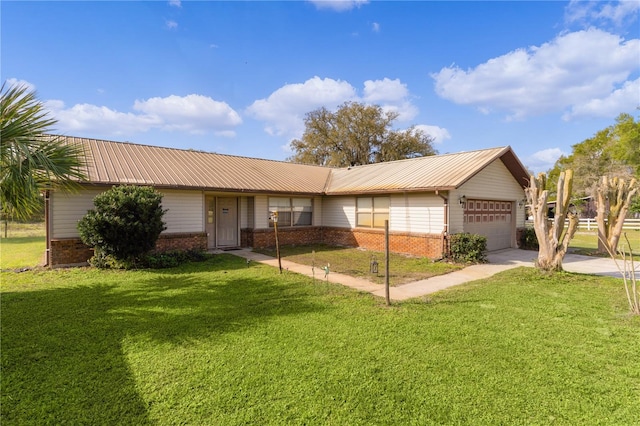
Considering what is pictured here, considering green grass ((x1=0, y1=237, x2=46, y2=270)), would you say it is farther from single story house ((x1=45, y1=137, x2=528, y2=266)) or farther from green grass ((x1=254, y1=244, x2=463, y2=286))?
green grass ((x1=254, y1=244, x2=463, y2=286))

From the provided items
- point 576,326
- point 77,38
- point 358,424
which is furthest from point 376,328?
point 77,38

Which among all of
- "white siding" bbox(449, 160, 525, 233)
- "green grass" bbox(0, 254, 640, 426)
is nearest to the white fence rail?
"white siding" bbox(449, 160, 525, 233)

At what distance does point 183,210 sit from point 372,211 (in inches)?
305

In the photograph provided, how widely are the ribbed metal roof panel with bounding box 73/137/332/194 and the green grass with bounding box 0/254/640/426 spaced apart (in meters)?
5.21

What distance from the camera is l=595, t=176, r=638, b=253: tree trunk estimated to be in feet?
38.6

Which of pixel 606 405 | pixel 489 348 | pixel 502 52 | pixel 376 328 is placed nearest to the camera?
pixel 606 405

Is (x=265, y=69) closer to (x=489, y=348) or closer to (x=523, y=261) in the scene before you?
(x=523, y=261)

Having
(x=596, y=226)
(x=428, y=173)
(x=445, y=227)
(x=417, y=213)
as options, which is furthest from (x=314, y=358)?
(x=596, y=226)

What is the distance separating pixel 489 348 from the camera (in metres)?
4.25

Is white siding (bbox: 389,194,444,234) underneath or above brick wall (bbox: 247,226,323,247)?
above

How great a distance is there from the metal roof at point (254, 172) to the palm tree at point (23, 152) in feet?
11.2

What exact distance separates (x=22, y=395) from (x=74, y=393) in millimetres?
501

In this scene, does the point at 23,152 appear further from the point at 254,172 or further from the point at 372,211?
the point at 372,211

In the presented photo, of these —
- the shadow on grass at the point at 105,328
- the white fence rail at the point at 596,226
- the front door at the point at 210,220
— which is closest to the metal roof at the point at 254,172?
the front door at the point at 210,220
